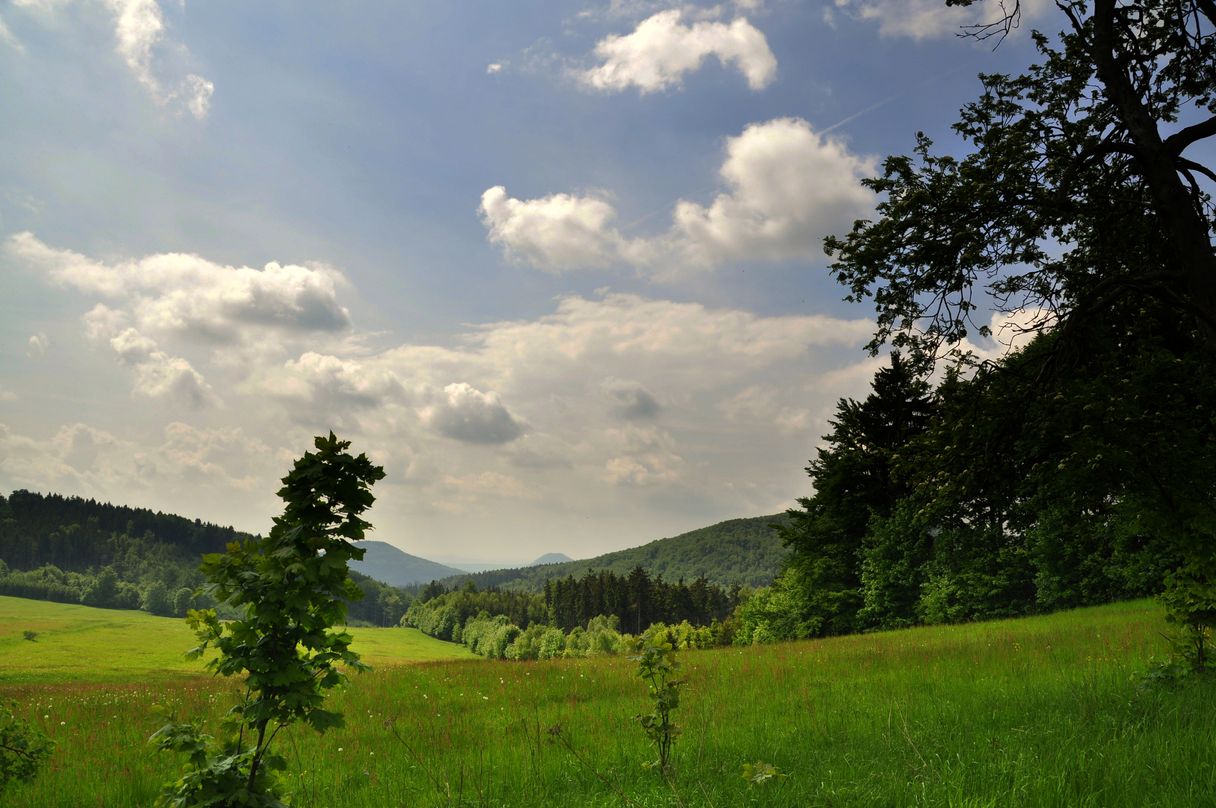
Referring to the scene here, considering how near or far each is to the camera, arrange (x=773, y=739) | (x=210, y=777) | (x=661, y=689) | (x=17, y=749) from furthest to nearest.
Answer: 1. (x=773, y=739)
2. (x=661, y=689)
3. (x=17, y=749)
4. (x=210, y=777)

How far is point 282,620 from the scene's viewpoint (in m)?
3.65

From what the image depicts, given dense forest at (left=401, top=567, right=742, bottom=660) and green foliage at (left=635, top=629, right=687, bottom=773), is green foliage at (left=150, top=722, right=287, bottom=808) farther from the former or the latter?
dense forest at (left=401, top=567, right=742, bottom=660)

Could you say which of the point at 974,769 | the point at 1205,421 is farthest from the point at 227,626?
the point at 1205,421

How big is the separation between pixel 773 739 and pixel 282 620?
5.76 m

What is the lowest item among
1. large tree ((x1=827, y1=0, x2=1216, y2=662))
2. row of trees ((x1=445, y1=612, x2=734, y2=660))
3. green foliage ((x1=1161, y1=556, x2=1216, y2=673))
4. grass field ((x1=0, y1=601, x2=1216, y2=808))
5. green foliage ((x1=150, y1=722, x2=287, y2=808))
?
row of trees ((x1=445, y1=612, x2=734, y2=660))

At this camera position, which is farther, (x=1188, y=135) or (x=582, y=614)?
(x=582, y=614)

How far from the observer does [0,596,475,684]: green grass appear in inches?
1670

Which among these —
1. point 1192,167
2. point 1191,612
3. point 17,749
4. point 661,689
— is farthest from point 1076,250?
point 17,749

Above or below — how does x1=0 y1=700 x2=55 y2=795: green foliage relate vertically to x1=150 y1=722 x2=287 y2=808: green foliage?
below

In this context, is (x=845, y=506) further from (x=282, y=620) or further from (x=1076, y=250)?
(x=282, y=620)

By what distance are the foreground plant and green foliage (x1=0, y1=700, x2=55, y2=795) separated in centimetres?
316

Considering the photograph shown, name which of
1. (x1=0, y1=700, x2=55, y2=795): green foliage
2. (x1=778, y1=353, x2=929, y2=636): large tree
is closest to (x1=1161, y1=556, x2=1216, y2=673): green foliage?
(x1=0, y1=700, x2=55, y2=795): green foliage

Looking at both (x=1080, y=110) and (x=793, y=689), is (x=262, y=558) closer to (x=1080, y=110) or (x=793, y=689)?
(x=793, y=689)

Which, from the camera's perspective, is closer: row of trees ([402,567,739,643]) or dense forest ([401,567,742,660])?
dense forest ([401,567,742,660])
